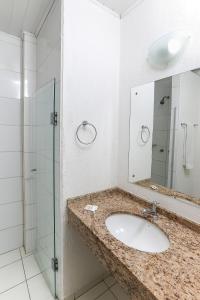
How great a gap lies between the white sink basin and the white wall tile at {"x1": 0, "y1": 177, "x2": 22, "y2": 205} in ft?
4.26

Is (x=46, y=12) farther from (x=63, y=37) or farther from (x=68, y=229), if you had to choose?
(x=68, y=229)

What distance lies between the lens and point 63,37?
1.25 metres

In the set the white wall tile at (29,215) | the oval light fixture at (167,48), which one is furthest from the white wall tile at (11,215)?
the oval light fixture at (167,48)

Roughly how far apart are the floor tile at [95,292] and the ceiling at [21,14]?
2449 mm

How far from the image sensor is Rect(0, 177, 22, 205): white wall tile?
194cm

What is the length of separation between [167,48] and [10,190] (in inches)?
79.9

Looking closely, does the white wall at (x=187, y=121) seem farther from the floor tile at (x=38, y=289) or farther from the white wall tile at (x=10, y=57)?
the white wall tile at (x=10, y=57)

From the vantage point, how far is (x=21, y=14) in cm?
153

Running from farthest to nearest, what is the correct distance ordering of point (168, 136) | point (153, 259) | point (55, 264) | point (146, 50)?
point (55, 264), point (146, 50), point (168, 136), point (153, 259)

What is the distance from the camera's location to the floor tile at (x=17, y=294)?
1.47 meters

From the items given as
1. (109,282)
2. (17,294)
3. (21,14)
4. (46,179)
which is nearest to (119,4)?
(21,14)

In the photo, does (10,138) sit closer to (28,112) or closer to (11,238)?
(28,112)

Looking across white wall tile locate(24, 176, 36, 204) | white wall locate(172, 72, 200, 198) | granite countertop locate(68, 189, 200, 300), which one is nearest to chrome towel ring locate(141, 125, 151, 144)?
white wall locate(172, 72, 200, 198)

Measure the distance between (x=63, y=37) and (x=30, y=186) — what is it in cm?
154
